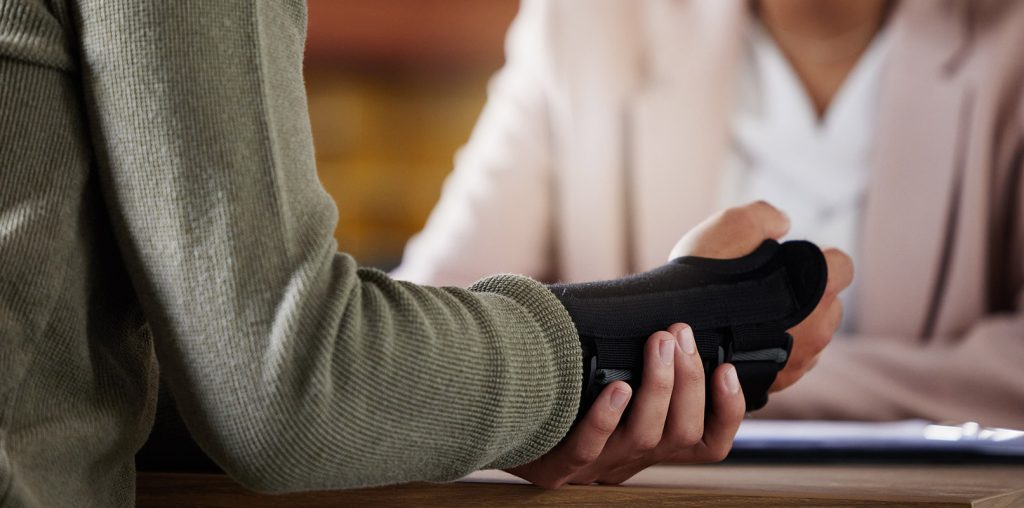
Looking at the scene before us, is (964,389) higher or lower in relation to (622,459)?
lower

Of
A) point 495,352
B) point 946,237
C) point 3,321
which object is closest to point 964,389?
point 946,237

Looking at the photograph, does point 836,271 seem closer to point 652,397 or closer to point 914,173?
point 652,397

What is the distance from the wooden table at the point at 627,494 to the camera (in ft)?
1.19

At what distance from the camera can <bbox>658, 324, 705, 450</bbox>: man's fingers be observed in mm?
388

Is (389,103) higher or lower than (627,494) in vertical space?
lower

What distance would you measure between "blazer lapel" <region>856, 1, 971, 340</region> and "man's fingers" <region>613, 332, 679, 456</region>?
0.63m

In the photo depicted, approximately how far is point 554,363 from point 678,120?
77cm

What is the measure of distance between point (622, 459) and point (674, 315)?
64 millimetres

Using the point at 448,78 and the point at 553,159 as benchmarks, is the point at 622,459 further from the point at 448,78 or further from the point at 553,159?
the point at 448,78

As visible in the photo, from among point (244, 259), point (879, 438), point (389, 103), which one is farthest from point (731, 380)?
point (389, 103)

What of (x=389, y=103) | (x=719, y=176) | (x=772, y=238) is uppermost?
(x=772, y=238)

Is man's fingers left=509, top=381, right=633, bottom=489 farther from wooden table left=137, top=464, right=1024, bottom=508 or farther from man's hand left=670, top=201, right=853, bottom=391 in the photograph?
man's hand left=670, top=201, right=853, bottom=391

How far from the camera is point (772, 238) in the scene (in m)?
0.48

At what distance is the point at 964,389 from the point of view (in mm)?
891
